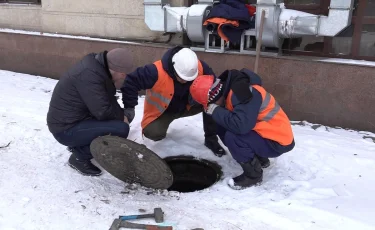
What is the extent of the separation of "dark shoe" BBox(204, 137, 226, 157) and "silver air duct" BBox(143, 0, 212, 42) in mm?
1586

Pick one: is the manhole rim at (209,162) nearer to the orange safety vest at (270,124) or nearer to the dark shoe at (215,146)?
the dark shoe at (215,146)

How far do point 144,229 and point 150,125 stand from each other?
4.55ft

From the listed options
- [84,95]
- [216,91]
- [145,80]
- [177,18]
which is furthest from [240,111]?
[177,18]

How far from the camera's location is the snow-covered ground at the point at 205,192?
251 cm

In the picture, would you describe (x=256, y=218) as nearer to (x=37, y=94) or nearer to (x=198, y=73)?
(x=198, y=73)

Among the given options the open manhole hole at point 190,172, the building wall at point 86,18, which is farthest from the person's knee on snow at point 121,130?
the building wall at point 86,18

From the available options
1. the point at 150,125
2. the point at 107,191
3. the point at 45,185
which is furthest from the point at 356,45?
the point at 45,185

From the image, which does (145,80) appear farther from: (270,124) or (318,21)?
(318,21)

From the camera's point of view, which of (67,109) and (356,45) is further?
(356,45)

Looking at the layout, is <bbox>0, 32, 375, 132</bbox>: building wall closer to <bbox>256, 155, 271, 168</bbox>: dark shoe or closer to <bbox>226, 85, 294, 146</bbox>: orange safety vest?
<bbox>256, 155, 271, 168</bbox>: dark shoe

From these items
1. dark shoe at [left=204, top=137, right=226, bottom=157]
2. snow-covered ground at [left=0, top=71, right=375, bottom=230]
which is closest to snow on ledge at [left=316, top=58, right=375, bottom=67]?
snow-covered ground at [left=0, top=71, right=375, bottom=230]

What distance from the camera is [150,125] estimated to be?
142 inches

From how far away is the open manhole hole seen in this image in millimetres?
3528

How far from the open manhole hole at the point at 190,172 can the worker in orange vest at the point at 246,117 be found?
0.58 m
